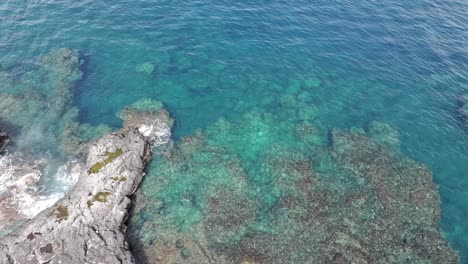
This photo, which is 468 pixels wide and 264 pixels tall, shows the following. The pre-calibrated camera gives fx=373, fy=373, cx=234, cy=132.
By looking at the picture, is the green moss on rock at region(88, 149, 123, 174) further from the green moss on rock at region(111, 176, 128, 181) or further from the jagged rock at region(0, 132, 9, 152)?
the jagged rock at region(0, 132, 9, 152)

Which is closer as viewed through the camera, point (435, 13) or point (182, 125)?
point (182, 125)

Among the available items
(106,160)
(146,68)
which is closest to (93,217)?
(106,160)

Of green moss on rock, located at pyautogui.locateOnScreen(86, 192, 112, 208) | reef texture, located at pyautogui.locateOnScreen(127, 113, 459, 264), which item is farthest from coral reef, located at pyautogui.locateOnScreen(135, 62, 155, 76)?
green moss on rock, located at pyautogui.locateOnScreen(86, 192, 112, 208)

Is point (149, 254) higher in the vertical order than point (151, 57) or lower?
lower

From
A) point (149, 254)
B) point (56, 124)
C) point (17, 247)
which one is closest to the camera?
point (17, 247)

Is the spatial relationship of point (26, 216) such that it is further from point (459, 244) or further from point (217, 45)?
point (459, 244)

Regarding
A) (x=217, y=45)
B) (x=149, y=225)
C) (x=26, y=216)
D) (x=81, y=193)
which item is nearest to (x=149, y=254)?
(x=149, y=225)

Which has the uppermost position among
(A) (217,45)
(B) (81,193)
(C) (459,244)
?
(A) (217,45)
